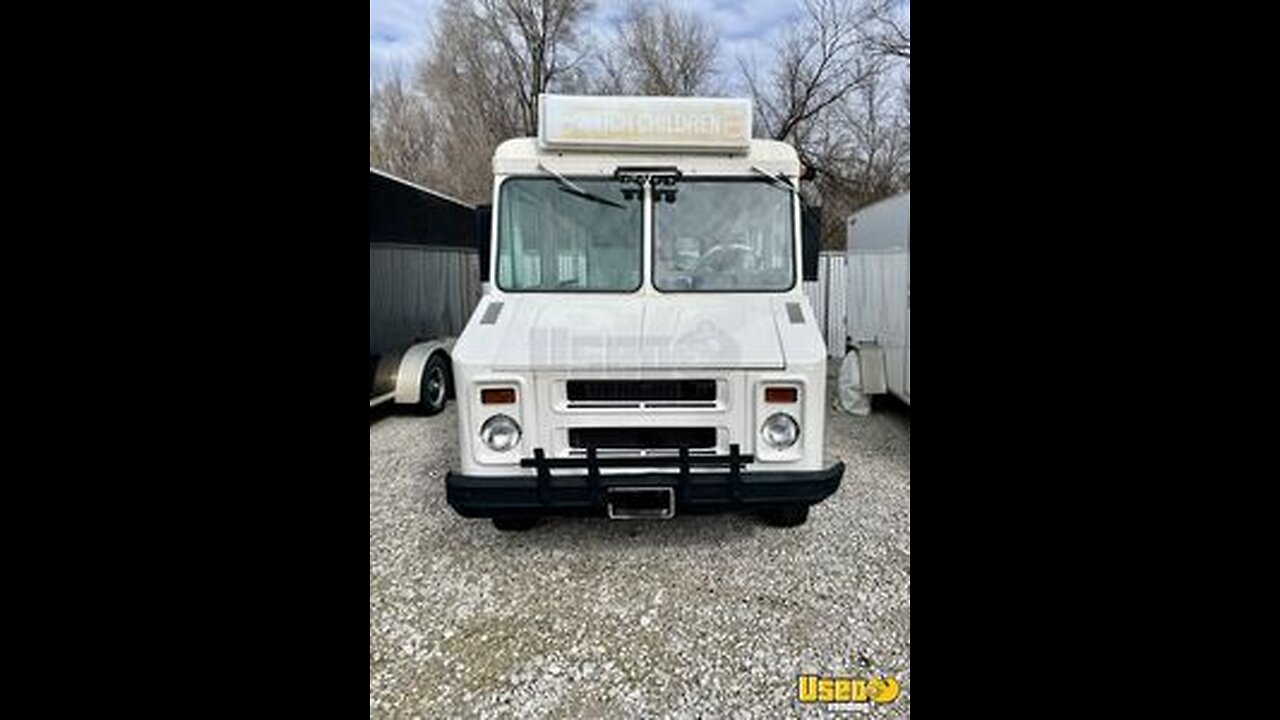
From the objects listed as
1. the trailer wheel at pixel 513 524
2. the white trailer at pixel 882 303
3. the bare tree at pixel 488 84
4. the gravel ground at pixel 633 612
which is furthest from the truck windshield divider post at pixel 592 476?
the bare tree at pixel 488 84

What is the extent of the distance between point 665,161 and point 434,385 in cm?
459

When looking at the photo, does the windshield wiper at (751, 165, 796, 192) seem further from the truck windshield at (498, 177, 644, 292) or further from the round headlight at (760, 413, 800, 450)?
the round headlight at (760, 413, 800, 450)

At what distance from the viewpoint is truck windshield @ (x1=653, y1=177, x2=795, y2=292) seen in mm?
3607

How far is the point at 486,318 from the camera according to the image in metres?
3.42

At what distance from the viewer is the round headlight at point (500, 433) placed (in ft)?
9.98

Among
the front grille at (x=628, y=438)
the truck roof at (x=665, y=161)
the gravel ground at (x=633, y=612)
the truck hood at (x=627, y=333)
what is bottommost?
the gravel ground at (x=633, y=612)

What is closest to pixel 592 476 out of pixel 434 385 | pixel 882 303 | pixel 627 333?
pixel 627 333

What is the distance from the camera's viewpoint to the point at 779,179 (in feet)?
11.7

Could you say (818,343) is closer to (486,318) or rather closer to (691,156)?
(691,156)

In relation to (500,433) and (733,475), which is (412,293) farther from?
(733,475)

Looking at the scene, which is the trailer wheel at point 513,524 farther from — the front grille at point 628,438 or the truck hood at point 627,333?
the truck hood at point 627,333

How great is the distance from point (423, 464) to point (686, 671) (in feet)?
11.5

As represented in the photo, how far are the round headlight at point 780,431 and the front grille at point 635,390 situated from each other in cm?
36
